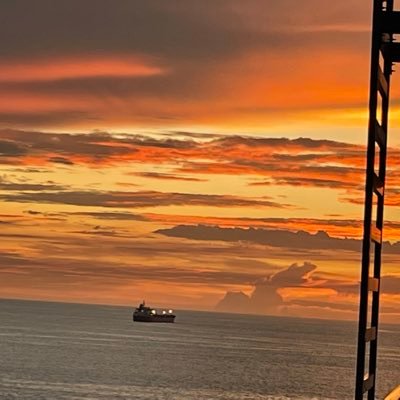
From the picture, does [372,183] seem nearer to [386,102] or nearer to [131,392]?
[386,102]

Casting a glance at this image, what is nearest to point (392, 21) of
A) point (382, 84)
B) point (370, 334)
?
point (382, 84)

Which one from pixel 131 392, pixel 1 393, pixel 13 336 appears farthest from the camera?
pixel 13 336

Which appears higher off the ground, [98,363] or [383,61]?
[383,61]

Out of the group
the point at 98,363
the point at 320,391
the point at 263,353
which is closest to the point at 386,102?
the point at 320,391

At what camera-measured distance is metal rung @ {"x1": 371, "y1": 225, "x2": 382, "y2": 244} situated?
744cm

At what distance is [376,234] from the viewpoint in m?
7.70

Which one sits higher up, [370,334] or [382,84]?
[382,84]

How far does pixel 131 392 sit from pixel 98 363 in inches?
1208

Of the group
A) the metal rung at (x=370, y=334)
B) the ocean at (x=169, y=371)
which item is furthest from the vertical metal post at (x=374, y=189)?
the ocean at (x=169, y=371)

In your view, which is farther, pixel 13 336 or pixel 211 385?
pixel 13 336

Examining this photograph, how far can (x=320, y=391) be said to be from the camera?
350 ft

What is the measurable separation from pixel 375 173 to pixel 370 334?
96 cm

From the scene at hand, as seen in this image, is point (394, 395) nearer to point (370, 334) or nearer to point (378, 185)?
point (370, 334)

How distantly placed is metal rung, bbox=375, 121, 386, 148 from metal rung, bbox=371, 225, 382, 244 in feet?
1.64
